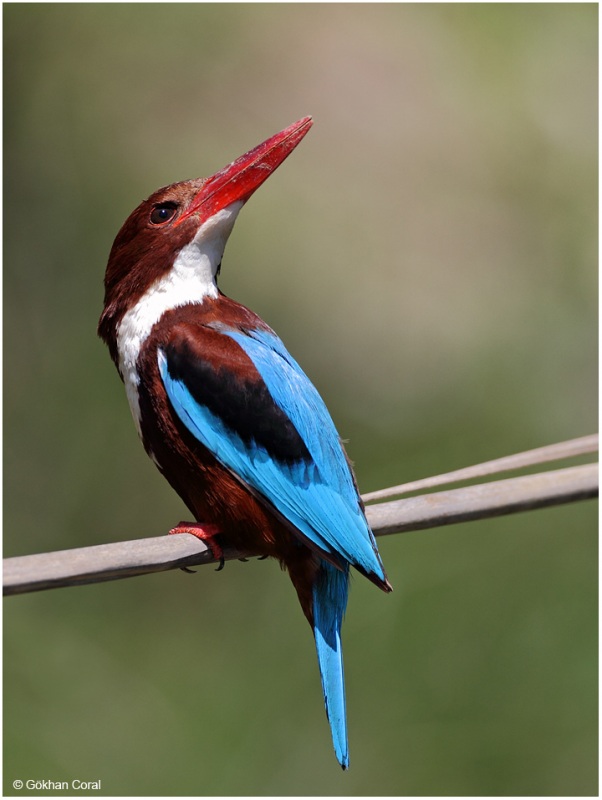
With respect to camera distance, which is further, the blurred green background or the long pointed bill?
the blurred green background

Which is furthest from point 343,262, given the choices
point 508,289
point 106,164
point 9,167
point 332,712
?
point 332,712

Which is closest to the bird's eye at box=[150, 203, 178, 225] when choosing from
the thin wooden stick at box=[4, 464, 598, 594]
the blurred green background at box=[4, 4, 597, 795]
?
the thin wooden stick at box=[4, 464, 598, 594]

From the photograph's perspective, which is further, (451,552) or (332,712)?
(451,552)

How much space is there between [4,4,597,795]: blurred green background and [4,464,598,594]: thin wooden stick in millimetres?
1866

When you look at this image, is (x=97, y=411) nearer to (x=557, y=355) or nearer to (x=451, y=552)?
(x=451, y=552)

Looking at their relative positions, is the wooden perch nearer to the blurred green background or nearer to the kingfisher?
the kingfisher

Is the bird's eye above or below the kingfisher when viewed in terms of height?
above

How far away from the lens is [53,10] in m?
4.04

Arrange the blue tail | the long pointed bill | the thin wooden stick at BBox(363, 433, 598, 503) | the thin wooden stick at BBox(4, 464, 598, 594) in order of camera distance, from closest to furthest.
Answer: the thin wooden stick at BBox(4, 464, 598, 594) < the thin wooden stick at BBox(363, 433, 598, 503) < the blue tail < the long pointed bill

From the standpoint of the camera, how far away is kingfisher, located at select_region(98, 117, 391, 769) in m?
2.22

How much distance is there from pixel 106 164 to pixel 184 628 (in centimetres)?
178

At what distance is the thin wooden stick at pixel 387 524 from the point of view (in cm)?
158

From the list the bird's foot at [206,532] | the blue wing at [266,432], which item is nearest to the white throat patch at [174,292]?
the blue wing at [266,432]

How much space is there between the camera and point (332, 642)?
2.29 m
